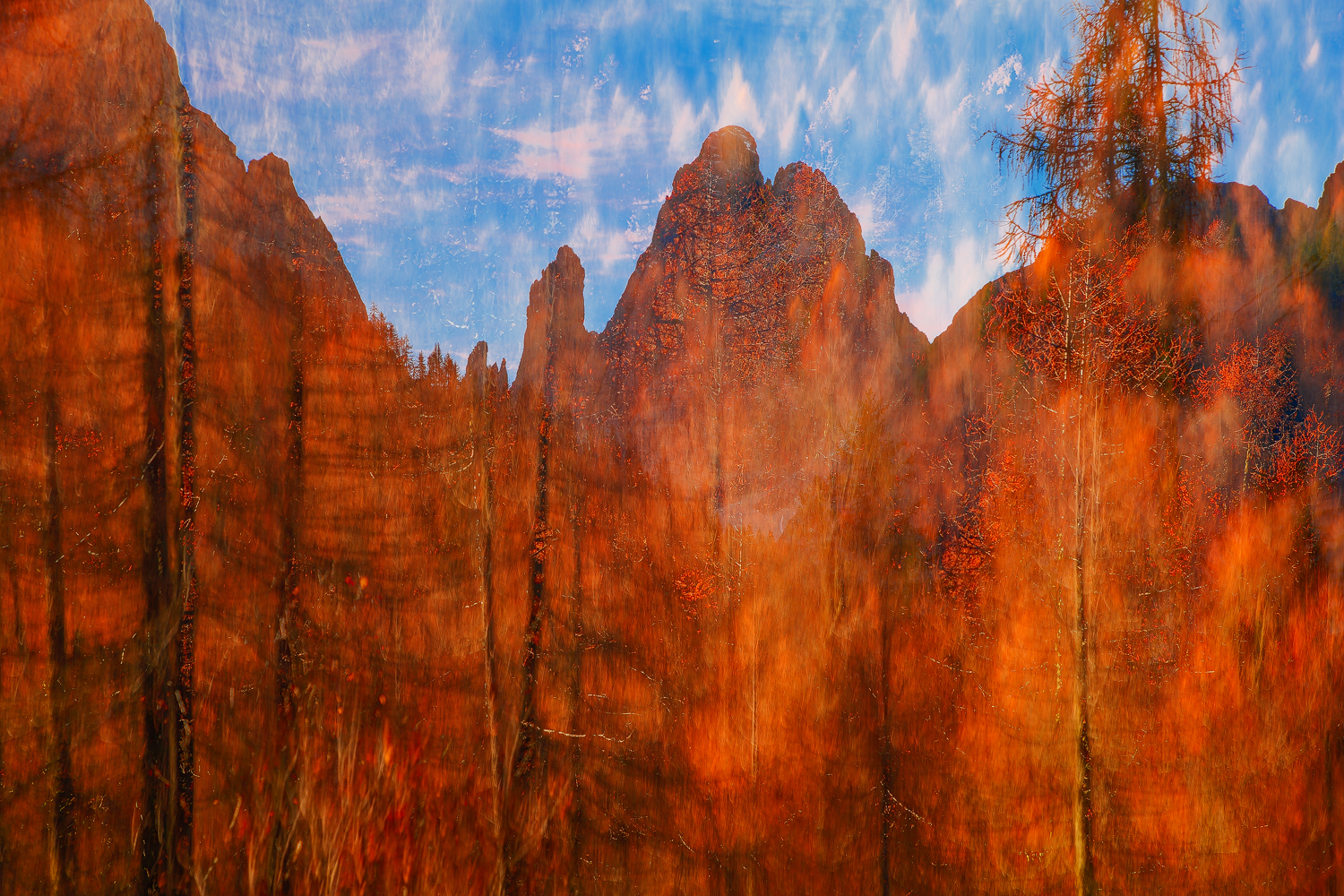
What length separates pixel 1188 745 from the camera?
4.74 m

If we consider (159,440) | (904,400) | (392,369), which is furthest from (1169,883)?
(159,440)

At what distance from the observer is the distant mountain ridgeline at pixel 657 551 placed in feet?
13.7

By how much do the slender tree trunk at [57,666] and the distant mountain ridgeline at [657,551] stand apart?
32mm

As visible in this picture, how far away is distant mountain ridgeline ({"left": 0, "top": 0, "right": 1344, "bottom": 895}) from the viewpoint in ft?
13.7

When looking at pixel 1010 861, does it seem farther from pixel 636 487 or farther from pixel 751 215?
pixel 751 215

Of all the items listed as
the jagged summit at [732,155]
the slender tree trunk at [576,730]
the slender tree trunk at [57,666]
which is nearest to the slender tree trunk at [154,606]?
the slender tree trunk at [57,666]

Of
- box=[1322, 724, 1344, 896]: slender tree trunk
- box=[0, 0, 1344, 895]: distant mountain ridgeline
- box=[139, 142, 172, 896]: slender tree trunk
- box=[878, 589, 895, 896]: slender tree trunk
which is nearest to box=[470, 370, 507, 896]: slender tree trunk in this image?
box=[0, 0, 1344, 895]: distant mountain ridgeline

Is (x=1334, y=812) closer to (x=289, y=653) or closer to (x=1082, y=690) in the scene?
(x=1082, y=690)

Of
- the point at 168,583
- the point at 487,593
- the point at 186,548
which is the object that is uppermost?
the point at 186,548

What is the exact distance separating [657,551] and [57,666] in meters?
5.25

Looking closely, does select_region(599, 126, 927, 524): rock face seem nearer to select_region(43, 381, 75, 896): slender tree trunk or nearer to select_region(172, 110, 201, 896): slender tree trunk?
select_region(172, 110, 201, 896): slender tree trunk

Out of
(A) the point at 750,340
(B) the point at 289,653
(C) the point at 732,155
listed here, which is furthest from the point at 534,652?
(C) the point at 732,155

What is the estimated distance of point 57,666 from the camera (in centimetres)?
406

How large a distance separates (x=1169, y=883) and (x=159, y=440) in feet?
33.5
